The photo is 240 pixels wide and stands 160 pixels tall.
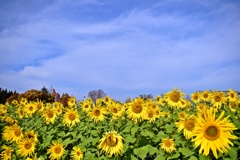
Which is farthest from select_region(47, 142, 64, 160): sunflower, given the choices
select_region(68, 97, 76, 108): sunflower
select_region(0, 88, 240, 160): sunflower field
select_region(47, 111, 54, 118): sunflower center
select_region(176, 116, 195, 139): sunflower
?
select_region(68, 97, 76, 108): sunflower

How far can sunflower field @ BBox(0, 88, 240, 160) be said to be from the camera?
3.64 m

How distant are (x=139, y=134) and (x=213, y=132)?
7.88ft

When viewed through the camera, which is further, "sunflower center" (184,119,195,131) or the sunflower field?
"sunflower center" (184,119,195,131)

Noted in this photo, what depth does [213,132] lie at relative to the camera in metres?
3.58

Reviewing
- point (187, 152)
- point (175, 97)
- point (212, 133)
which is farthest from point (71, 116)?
point (212, 133)

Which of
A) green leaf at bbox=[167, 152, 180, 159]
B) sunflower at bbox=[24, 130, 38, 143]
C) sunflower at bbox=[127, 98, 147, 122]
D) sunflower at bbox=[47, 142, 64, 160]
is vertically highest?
Result: sunflower at bbox=[127, 98, 147, 122]

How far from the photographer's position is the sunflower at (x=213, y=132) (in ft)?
11.6

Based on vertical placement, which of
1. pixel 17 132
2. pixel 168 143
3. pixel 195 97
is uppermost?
pixel 195 97

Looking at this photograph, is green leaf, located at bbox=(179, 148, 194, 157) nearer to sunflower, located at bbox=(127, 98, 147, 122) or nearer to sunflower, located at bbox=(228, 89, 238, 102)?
sunflower, located at bbox=(127, 98, 147, 122)

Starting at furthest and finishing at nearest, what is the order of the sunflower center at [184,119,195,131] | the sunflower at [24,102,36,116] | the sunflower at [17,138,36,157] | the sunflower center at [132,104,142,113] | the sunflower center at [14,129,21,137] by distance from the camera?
1. the sunflower at [24,102,36,116]
2. the sunflower center at [14,129,21,137]
3. the sunflower at [17,138,36,157]
4. the sunflower center at [132,104,142,113]
5. the sunflower center at [184,119,195,131]

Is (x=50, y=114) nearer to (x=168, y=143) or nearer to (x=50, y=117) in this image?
(x=50, y=117)

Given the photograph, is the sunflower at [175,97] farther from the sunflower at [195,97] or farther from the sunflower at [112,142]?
the sunflower at [112,142]

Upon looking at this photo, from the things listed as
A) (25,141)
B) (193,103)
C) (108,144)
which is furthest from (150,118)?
(193,103)

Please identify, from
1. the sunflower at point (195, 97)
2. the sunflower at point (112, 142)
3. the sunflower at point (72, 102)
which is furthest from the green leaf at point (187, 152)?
the sunflower at point (72, 102)
